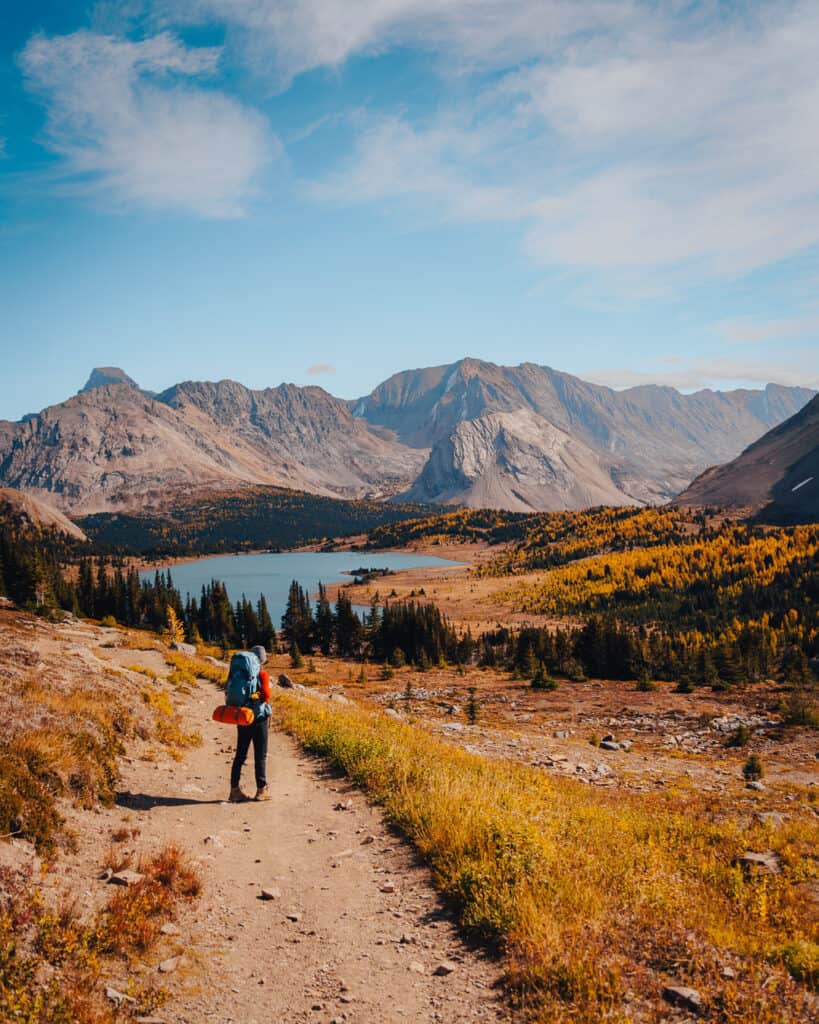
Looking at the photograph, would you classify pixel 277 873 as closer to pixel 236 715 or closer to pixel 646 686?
pixel 236 715

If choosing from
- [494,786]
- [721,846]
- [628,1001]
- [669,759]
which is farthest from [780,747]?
[628,1001]

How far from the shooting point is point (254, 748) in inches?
574

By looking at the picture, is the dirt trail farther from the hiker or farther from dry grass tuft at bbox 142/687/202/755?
dry grass tuft at bbox 142/687/202/755

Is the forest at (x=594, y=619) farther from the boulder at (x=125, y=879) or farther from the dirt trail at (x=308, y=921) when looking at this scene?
the boulder at (x=125, y=879)

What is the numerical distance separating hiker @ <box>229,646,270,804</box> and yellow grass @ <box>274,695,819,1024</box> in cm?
261

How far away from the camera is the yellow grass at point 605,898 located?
6410mm

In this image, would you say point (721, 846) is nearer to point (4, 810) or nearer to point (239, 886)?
point (239, 886)

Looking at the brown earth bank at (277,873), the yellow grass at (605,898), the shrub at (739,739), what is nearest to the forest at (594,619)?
the shrub at (739,739)

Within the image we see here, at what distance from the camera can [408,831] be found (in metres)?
11.1

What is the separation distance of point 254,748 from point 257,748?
0.30 m

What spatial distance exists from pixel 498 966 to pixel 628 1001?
1559 mm

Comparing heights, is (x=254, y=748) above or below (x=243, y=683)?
below

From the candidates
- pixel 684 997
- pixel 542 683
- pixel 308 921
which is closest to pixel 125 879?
pixel 308 921

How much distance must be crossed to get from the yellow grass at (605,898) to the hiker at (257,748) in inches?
103
